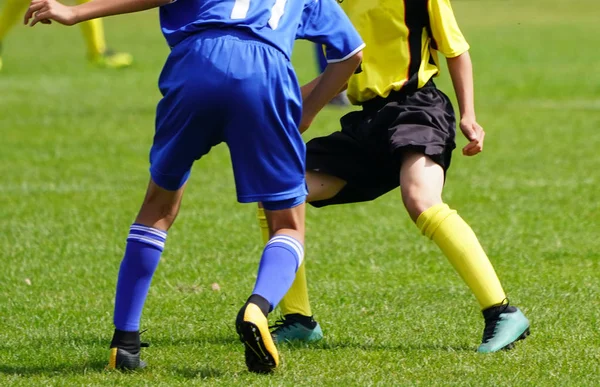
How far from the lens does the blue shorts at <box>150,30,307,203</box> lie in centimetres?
375

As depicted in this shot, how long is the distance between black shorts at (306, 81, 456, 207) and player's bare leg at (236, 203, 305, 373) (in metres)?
0.61

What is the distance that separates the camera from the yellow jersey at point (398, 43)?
14.9 feet

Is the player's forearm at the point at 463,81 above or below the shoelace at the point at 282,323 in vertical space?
above

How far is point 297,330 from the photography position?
4648mm

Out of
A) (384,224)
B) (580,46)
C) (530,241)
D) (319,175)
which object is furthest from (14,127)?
(580,46)

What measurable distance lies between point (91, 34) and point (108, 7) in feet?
39.5

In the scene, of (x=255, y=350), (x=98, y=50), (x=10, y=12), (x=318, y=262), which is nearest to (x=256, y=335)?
(x=255, y=350)

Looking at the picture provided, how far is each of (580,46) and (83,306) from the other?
640 inches

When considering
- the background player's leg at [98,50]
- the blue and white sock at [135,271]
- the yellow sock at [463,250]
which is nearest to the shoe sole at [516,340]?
the yellow sock at [463,250]

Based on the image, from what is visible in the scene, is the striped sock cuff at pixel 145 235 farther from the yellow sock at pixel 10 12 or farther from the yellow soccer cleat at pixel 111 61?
the yellow soccer cleat at pixel 111 61

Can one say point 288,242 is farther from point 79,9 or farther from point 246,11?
point 79,9

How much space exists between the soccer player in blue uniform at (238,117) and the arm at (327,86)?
75 mm

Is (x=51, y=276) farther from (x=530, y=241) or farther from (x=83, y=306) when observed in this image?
(x=530, y=241)

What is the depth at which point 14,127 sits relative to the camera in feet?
37.5
